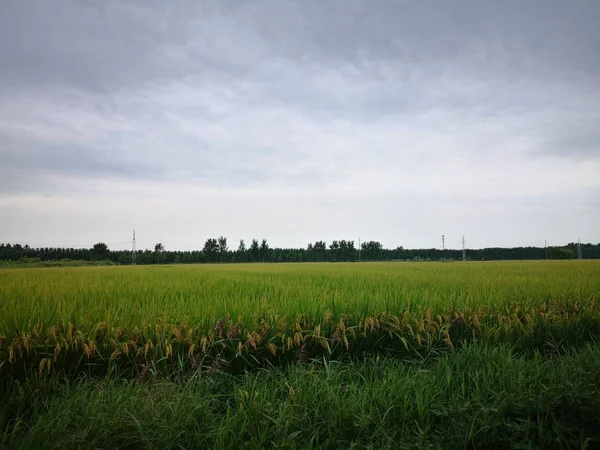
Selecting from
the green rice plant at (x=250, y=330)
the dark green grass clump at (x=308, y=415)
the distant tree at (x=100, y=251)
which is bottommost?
the dark green grass clump at (x=308, y=415)

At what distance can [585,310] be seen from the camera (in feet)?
15.1

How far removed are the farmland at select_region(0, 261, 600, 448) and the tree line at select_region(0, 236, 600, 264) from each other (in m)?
60.5

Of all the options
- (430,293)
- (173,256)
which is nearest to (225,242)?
(173,256)

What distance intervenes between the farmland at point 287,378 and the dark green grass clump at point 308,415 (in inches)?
0.5

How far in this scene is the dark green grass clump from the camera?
6.55 feet

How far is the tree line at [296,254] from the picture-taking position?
6134cm

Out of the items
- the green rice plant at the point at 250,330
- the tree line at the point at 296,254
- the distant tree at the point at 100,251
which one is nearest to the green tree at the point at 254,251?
the tree line at the point at 296,254

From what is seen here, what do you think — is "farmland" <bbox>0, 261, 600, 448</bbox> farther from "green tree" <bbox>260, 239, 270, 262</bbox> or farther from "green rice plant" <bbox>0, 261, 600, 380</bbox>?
"green tree" <bbox>260, 239, 270, 262</bbox>

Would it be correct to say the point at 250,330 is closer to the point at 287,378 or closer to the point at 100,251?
the point at 287,378

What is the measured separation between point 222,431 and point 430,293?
4006 mm

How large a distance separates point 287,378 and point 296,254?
240ft

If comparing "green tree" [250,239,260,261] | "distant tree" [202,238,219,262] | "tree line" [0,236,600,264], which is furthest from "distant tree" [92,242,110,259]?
"green tree" [250,239,260,261]

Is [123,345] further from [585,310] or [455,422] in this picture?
[585,310]

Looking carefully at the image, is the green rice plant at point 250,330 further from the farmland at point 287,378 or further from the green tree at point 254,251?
the green tree at point 254,251
